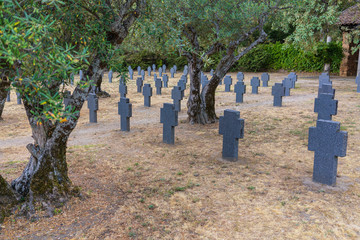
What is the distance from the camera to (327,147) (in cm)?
541

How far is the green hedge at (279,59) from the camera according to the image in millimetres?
26016

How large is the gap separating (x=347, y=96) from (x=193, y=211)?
12582mm

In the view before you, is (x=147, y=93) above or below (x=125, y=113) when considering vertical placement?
above

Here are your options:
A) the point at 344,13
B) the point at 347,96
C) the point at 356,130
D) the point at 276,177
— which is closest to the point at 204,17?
the point at 276,177

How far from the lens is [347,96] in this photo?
588 inches

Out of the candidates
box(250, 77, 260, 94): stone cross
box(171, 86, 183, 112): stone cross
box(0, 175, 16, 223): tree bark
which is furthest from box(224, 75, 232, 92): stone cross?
box(0, 175, 16, 223): tree bark

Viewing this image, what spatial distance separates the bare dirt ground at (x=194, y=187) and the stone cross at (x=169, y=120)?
0.23m

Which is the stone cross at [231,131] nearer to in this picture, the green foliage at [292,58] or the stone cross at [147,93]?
the stone cross at [147,93]

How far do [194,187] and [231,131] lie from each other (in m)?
1.71

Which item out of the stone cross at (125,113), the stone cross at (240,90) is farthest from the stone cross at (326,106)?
the stone cross at (125,113)

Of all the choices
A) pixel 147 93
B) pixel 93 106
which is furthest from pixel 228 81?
pixel 93 106

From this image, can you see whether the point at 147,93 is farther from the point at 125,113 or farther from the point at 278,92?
the point at 278,92

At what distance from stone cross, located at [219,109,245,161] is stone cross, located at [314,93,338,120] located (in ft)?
12.1

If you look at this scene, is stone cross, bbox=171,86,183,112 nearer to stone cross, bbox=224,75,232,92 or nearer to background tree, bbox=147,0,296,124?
background tree, bbox=147,0,296,124
